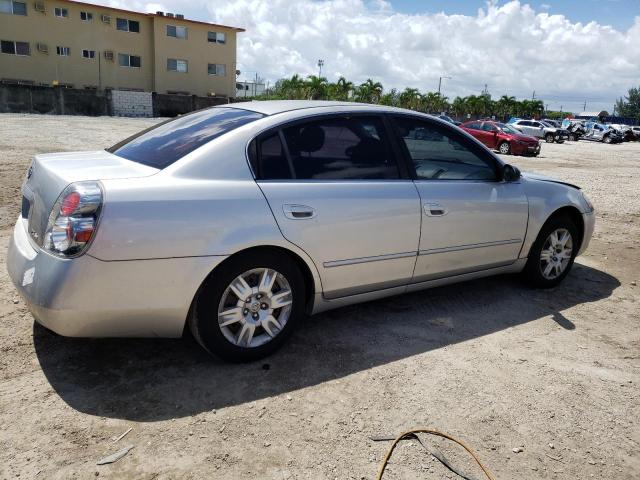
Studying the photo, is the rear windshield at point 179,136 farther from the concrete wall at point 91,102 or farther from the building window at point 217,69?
the building window at point 217,69

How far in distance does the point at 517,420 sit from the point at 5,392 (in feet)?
9.09

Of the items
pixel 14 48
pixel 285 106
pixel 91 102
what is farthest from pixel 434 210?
pixel 14 48

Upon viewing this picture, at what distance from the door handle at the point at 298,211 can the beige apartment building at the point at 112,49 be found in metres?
42.4

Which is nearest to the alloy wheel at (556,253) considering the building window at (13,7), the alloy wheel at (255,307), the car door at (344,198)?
the car door at (344,198)

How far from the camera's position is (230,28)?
1730 inches

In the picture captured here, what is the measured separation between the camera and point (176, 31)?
138 feet

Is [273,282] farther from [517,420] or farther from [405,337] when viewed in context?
[517,420]

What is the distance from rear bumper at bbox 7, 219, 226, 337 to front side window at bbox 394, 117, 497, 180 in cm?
174

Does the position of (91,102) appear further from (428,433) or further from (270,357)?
(428,433)

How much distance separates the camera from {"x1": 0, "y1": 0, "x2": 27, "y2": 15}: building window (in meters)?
36.6

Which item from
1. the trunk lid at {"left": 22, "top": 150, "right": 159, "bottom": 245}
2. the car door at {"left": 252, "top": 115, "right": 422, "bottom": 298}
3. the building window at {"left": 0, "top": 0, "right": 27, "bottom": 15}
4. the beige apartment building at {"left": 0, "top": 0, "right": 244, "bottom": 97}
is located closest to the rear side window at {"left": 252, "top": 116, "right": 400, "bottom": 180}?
the car door at {"left": 252, "top": 115, "right": 422, "bottom": 298}

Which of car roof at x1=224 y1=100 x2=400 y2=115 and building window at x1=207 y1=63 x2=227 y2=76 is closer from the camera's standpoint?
car roof at x1=224 y1=100 x2=400 y2=115

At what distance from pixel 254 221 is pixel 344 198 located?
669mm

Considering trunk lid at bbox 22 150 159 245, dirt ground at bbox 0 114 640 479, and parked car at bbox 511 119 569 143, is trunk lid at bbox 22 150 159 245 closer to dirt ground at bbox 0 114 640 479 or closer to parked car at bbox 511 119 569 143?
dirt ground at bbox 0 114 640 479
